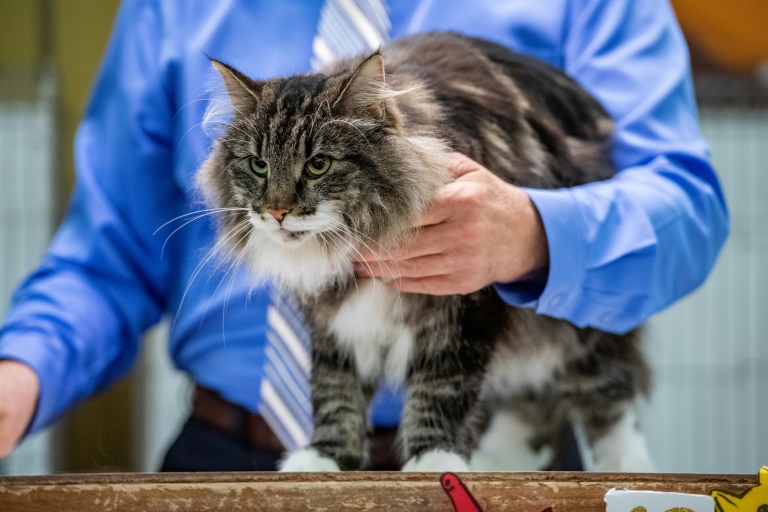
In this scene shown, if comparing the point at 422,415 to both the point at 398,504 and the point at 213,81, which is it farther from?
the point at 213,81

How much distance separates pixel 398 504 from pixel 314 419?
35 cm

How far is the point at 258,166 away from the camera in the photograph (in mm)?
1014

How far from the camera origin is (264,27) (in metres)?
1.39

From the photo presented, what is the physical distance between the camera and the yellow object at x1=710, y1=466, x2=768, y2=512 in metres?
0.87

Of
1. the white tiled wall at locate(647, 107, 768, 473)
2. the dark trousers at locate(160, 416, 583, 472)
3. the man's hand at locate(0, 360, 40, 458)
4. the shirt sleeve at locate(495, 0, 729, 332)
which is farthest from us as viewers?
the white tiled wall at locate(647, 107, 768, 473)

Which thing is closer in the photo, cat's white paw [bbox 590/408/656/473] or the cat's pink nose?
the cat's pink nose

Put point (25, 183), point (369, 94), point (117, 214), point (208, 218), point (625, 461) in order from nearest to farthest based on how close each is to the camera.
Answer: point (369, 94)
point (208, 218)
point (625, 461)
point (117, 214)
point (25, 183)

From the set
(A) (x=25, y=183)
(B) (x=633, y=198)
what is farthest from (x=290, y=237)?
(A) (x=25, y=183)

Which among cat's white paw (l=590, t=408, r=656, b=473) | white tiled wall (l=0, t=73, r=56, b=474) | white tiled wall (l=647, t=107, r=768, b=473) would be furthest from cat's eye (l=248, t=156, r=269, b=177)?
white tiled wall (l=647, t=107, r=768, b=473)

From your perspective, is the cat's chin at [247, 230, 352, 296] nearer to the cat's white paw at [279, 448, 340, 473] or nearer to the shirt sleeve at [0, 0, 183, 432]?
the cat's white paw at [279, 448, 340, 473]

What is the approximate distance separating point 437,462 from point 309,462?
0.57 ft

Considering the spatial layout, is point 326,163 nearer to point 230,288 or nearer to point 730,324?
point 230,288

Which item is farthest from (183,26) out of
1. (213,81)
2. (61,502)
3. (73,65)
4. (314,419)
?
(73,65)

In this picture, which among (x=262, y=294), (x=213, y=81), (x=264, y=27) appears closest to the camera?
(x=213, y=81)
